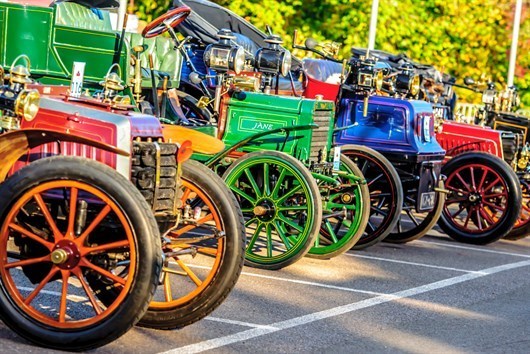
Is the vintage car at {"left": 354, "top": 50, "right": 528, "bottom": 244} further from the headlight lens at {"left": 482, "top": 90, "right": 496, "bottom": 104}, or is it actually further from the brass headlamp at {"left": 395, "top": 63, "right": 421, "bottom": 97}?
the headlight lens at {"left": 482, "top": 90, "right": 496, "bottom": 104}

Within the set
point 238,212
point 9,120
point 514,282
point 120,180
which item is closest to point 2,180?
point 9,120

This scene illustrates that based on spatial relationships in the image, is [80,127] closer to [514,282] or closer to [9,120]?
[9,120]

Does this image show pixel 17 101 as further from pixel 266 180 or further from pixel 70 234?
pixel 266 180

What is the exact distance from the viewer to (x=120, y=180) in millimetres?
5227

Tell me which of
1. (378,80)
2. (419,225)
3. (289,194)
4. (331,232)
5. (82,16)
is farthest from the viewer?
(82,16)

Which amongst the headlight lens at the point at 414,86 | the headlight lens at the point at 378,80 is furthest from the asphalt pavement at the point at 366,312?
the headlight lens at the point at 414,86

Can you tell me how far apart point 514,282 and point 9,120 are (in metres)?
4.58

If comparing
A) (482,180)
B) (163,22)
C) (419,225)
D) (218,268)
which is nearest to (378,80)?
(419,225)

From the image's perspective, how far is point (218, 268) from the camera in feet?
19.5

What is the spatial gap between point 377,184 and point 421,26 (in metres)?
13.2

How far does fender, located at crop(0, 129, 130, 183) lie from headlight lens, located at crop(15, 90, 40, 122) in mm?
94

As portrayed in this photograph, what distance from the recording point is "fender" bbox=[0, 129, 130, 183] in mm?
5398

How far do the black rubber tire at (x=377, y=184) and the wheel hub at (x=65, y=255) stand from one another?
4.42 meters

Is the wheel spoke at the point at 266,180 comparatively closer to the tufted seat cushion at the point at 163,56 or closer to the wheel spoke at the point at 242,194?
the wheel spoke at the point at 242,194
